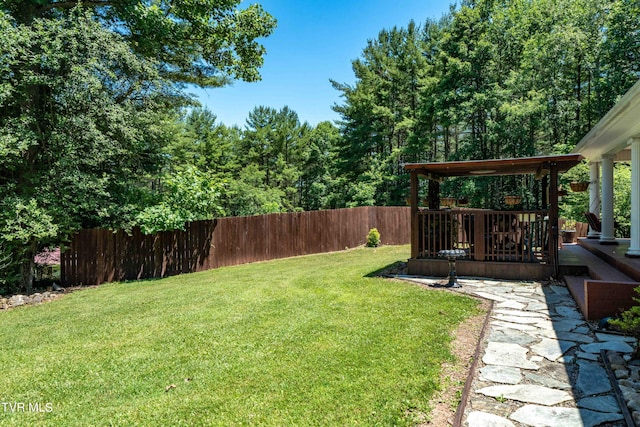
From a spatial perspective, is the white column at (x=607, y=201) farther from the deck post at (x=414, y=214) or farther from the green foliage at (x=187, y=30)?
the green foliage at (x=187, y=30)

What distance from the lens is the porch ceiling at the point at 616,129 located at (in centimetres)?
462

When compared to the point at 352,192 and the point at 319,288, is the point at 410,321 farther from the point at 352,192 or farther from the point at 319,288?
the point at 352,192

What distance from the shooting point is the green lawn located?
2.52 m

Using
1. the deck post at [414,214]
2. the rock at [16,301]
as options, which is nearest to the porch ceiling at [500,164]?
the deck post at [414,214]

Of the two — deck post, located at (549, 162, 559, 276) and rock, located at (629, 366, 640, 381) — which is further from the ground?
deck post, located at (549, 162, 559, 276)

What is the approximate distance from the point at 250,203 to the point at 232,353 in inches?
533

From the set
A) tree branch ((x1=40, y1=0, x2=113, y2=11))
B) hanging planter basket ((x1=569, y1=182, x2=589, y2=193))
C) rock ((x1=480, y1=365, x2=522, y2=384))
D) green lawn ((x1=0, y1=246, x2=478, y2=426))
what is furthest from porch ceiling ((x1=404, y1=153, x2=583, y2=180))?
tree branch ((x1=40, y1=0, x2=113, y2=11))

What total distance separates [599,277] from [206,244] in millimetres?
8680

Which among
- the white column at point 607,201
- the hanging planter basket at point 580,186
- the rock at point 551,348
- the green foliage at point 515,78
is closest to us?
the rock at point 551,348

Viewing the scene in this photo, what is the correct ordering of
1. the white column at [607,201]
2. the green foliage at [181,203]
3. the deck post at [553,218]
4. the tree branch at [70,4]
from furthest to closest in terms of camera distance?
1. the green foliage at [181,203]
2. the tree branch at [70,4]
3. the white column at [607,201]
4. the deck post at [553,218]

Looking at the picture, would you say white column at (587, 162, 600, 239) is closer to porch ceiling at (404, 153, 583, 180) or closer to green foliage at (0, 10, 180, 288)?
porch ceiling at (404, 153, 583, 180)

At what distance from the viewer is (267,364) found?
3.22m

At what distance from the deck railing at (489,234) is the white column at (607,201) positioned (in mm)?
1797

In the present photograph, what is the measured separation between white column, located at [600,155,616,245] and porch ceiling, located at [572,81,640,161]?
0.26 metres
